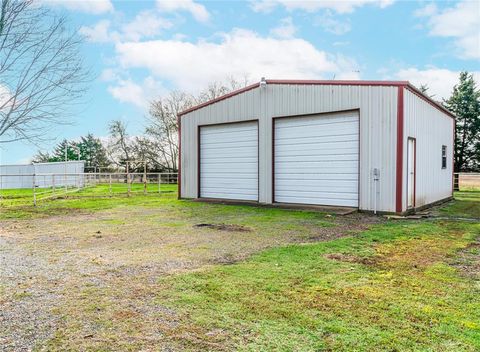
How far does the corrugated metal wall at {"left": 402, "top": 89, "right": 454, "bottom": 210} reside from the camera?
957cm

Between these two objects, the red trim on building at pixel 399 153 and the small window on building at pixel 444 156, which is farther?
the small window on building at pixel 444 156

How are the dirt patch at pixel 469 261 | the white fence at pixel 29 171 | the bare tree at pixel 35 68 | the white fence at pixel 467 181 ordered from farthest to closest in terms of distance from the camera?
the white fence at pixel 29 171
the white fence at pixel 467 181
the bare tree at pixel 35 68
the dirt patch at pixel 469 261

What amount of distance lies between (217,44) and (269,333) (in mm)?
17007

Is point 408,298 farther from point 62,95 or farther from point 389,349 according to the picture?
point 62,95

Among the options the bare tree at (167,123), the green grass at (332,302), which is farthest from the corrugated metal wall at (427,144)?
the bare tree at (167,123)

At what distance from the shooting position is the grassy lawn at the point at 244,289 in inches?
98.3

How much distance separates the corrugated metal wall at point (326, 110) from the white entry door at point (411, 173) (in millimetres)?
863

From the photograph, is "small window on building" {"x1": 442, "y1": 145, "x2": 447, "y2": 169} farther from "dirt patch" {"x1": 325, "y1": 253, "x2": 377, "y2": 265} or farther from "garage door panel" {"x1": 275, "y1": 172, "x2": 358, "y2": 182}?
"dirt patch" {"x1": 325, "y1": 253, "x2": 377, "y2": 265}

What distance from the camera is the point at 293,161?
11.0 meters

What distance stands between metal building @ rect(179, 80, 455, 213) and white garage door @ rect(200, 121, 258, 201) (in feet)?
0.11

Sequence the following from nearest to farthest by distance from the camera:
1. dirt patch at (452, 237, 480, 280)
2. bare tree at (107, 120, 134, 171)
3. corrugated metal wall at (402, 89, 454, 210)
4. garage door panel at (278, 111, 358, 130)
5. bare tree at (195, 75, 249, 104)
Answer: dirt patch at (452, 237, 480, 280) < corrugated metal wall at (402, 89, 454, 210) < garage door panel at (278, 111, 358, 130) < bare tree at (195, 75, 249, 104) < bare tree at (107, 120, 134, 171)

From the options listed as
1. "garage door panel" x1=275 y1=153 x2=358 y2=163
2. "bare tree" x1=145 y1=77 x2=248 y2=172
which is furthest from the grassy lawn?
"bare tree" x1=145 y1=77 x2=248 y2=172

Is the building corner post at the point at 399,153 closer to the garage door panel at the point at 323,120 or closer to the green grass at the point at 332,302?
the garage door panel at the point at 323,120

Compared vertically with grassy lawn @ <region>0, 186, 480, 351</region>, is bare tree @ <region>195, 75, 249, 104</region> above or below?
above
